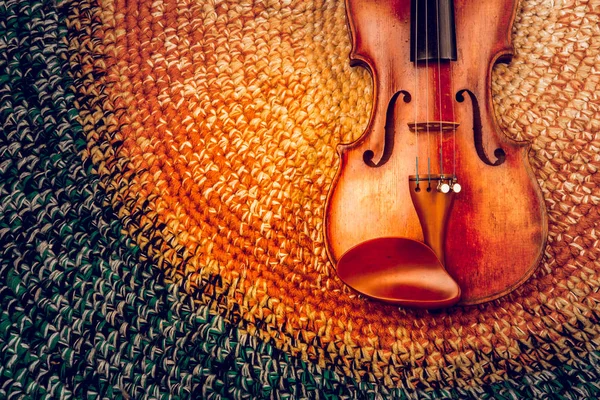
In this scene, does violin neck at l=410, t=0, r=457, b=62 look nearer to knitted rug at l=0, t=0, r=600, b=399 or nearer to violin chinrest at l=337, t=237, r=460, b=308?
knitted rug at l=0, t=0, r=600, b=399

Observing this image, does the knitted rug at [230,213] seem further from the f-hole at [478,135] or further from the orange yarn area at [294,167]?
the f-hole at [478,135]

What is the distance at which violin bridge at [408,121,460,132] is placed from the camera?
70 centimetres

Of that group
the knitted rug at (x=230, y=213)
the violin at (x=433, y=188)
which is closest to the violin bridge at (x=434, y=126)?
the violin at (x=433, y=188)

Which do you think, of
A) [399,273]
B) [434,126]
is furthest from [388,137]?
[399,273]

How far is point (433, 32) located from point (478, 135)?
0.15 meters

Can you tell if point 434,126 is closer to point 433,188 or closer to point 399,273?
point 433,188

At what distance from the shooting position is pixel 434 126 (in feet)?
2.32

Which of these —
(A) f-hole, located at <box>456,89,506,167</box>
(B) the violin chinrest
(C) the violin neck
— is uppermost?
(C) the violin neck

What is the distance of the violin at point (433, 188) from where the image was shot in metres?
0.69

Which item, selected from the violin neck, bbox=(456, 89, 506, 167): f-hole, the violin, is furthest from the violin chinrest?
the violin neck

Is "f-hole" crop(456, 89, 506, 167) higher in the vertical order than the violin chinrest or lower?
higher

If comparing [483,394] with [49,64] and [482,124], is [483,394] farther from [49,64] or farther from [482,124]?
[49,64]

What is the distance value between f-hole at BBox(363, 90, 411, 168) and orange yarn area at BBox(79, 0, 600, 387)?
9 cm

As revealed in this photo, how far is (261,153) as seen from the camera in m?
0.81
